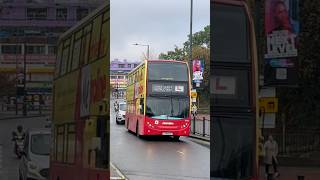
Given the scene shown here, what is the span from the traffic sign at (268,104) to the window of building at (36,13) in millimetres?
929

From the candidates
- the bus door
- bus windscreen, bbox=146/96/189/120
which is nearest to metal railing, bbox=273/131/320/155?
the bus door

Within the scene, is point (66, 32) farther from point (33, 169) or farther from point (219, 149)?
point (219, 149)

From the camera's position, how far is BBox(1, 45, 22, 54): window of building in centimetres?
176

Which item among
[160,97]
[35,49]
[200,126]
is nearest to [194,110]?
[200,126]

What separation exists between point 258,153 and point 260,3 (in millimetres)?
594

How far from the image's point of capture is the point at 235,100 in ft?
5.64

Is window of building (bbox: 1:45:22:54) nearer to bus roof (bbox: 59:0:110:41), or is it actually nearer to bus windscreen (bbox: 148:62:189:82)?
bus roof (bbox: 59:0:110:41)

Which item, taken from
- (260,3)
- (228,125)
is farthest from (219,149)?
(260,3)

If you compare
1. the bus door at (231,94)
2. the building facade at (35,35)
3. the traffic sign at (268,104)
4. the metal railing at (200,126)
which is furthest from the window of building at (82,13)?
the traffic sign at (268,104)

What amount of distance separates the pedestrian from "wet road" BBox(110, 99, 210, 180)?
0.23 metres

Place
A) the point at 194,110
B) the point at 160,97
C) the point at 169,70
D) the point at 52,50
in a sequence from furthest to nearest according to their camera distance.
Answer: the point at 160,97 → the point at 169,70 → the point at 194,110 → the point at 52,50

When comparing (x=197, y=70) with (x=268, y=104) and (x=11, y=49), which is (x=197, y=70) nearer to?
(x=268, y=104)

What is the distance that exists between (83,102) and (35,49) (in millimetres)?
295

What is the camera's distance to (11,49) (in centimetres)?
177
